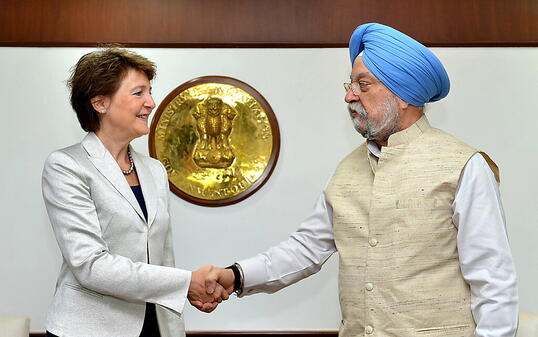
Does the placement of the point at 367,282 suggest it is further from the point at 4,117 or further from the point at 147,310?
the point at 4,117

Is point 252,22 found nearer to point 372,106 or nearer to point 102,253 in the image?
point 372,106

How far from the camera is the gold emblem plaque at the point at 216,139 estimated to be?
4.08m

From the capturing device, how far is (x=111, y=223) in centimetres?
253

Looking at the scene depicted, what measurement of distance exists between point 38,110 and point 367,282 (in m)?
2.40

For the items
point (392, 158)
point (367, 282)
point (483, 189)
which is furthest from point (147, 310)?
point (483, 189)

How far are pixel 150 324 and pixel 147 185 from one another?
492 millimetres

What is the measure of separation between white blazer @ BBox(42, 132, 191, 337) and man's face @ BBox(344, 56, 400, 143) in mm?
787

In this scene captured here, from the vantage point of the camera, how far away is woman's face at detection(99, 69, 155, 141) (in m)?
2.72

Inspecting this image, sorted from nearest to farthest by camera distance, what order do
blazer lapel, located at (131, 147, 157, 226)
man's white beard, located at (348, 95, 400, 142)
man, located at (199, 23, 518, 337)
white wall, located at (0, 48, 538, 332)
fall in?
1. man, located at (199, 23, 518, 337)
2. man's white beard, located at (348, 95, 400, 142)
3. blazer lapel, located at (131, 147, 157, 226)
4. white wall, located at (0, 48, 538, 332)

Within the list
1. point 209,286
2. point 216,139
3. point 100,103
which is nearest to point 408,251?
point 209,286

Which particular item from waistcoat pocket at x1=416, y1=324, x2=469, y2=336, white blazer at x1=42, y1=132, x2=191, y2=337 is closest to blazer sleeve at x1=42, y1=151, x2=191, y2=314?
white blazer at x1=42, y1=132, x2=191, y2=337

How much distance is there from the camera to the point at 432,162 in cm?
238

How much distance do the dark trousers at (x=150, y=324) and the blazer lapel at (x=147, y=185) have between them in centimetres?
31

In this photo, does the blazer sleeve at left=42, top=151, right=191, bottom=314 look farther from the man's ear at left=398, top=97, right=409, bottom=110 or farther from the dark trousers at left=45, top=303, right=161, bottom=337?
the man's ear at left=398, top=97, right=409, bottom=110
